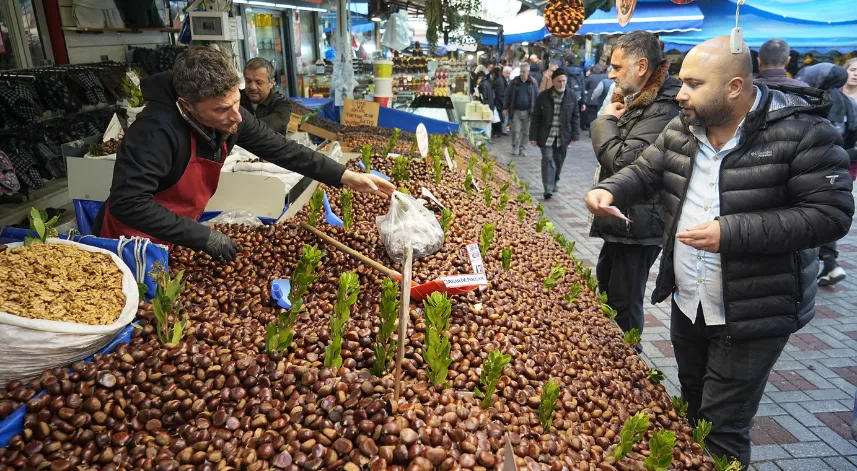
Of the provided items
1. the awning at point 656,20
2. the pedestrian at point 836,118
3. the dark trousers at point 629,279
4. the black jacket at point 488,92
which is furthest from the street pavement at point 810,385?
the black jacket at point 488,92

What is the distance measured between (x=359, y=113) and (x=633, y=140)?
4.02m

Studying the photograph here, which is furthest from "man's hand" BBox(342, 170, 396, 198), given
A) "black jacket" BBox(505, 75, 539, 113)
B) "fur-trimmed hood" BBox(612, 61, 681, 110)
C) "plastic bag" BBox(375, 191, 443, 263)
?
"black jacket" BBox(505, 75, 539, 113)

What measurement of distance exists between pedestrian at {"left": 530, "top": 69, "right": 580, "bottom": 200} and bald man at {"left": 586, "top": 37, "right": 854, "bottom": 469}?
5.68 meters

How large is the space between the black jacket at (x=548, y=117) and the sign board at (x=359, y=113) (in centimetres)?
287

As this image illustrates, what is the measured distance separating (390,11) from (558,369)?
11350 mm

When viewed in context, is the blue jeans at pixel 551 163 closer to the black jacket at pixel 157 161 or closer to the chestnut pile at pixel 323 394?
the chestnut pile at pixel 323 394

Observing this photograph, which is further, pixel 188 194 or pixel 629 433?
pixel 188 194

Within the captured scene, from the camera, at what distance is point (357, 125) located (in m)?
6.32

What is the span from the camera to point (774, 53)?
14.9 ft

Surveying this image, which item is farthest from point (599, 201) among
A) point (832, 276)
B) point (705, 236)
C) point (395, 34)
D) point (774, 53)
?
point (395, 34)

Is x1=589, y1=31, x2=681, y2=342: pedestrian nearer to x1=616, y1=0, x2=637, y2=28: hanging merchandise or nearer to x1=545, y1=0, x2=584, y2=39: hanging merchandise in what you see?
x1=616, y1=0, x2=637, y2=28: hanging merchandise

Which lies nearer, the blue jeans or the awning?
the blue jeans

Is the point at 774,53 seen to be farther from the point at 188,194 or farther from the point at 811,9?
→ the point at 811,9

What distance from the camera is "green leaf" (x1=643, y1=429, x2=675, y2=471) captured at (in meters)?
1.49
